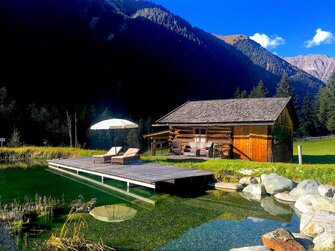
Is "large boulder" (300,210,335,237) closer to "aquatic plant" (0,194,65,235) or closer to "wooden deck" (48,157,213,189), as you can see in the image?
"wooden deck" (48,157,213,189)

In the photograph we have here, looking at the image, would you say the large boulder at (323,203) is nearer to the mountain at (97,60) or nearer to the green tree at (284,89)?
the mountain at (97,60)

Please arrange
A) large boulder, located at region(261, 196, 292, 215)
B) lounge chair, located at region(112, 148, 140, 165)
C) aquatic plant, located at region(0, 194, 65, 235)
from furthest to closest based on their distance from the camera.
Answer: lounge chair, located at region(112, 148, 140, 165) → large boulder, located at region(261, 196, 292, 215) → aquatic plant, located at region(0, 194, 65, 235)

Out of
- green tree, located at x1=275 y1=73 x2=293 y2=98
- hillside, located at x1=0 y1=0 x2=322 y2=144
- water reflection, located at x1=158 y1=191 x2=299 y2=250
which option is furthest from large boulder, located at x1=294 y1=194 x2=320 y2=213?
green tree, located at x1=275 y1=73 x2=293 y2=98

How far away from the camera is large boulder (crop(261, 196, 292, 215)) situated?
12.6 meters

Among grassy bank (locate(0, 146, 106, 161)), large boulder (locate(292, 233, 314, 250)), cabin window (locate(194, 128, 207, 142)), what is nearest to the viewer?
large boulder (locate(292, 233, 314, 250))

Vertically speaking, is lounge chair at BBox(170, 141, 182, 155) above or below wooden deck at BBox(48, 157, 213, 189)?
above

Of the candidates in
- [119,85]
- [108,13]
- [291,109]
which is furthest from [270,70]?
[291,109]

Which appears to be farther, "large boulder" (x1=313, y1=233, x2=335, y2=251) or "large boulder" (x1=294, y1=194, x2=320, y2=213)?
"large boulder" (x1=294, y1=194, x2=320, y2=213)

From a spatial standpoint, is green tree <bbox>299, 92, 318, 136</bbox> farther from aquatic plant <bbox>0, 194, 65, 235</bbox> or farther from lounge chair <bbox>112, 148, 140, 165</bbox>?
aquatic plant <bbox>0, 194, 65, 235</bbox>

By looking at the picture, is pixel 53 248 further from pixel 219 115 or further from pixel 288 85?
pixel 288 85

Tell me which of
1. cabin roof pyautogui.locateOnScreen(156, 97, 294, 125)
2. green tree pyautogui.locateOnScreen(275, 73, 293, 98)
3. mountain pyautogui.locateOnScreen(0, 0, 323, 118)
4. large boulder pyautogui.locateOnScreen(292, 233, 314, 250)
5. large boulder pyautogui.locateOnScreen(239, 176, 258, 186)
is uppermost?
mountain pyautogui.locateOnScreen(0, 0, 323, 118)

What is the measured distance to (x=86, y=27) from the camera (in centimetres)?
9188

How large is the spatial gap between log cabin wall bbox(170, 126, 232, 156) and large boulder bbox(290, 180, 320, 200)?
8591 millimetres

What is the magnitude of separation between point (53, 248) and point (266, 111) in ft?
58.2
